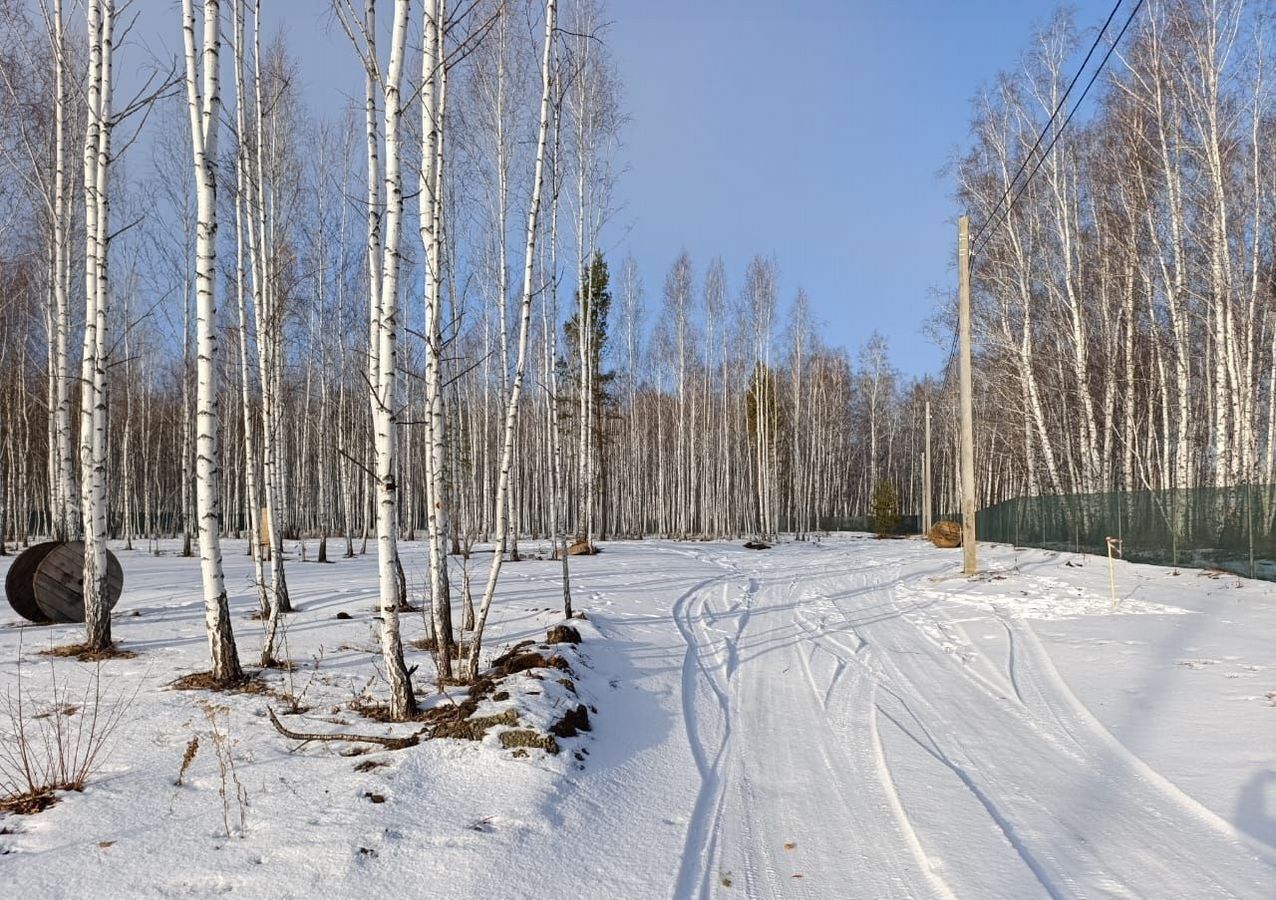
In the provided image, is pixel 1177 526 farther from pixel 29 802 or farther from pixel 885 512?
pixel 885 512

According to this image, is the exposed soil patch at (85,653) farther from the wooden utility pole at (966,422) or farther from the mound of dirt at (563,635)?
the wooden utility pole at (966,422)

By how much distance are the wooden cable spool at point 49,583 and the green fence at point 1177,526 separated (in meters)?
15.9

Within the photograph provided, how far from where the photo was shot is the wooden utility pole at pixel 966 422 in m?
14.3

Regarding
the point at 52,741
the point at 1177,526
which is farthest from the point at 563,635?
the point at 1177,526

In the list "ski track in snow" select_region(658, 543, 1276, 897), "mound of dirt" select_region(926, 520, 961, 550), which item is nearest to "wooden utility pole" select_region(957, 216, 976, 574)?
"ski track in snow" select_region(658, 543, 1276, 897)

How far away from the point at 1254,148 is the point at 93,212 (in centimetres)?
2033

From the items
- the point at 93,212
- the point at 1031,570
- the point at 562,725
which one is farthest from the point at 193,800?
the point at 1031,570

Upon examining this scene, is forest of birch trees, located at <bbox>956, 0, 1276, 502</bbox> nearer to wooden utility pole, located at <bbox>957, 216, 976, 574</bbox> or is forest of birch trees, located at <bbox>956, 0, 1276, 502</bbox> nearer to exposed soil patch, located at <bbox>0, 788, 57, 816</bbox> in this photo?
wooden utility pole, located at <bbox>957, 216, 976, 574</bbox>

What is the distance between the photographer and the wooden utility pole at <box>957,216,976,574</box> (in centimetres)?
1434

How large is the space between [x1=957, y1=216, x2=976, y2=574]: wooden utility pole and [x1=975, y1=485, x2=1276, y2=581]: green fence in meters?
2.39

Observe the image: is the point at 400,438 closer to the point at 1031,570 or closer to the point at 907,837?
the point at 1031,570

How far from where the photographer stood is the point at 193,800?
11.7ft

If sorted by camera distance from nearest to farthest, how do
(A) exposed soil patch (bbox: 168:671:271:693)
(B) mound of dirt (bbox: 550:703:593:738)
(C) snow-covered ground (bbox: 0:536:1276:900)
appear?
(C) snow-covered ground (bbox: 0:536:1276:900) → (B) mound of dirt (bbox: 550:703:593:738) → (A) exposed soil patch (bbox: 168:671:271:693)

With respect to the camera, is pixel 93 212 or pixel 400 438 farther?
pixel 400 438
